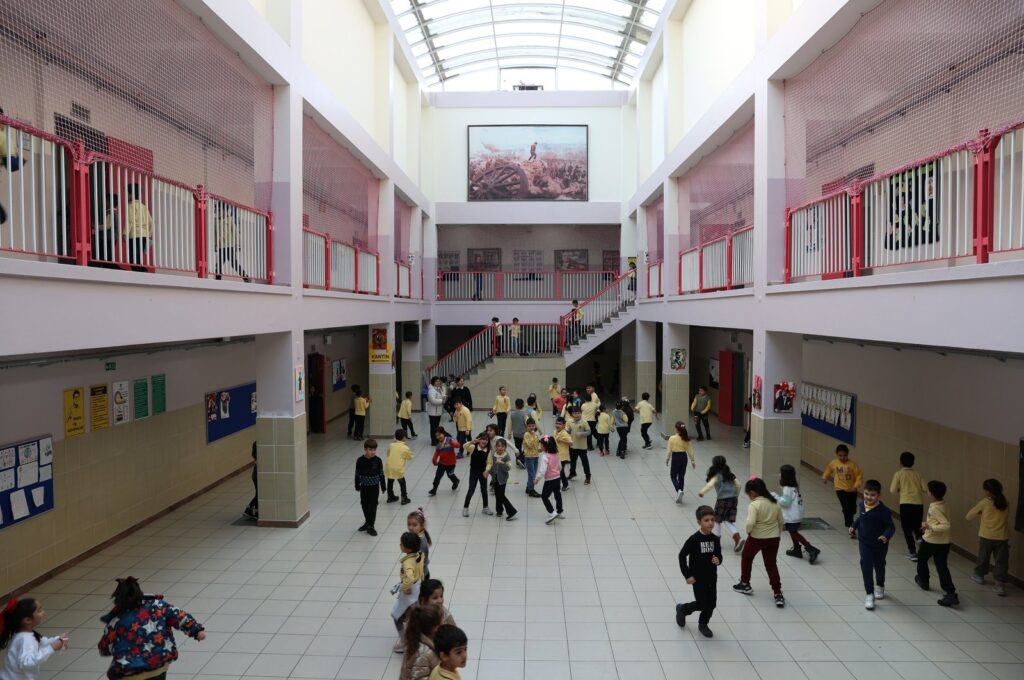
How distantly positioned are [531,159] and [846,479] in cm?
1918

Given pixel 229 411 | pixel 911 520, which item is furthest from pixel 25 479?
pixel 911 520

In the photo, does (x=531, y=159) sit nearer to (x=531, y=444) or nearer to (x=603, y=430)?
(x=603, y=430)

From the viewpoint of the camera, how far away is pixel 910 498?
352 inches

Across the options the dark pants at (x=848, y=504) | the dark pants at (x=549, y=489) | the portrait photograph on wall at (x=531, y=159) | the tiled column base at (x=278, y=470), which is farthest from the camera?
the portrait photograph on wall at (x=531, y=159)

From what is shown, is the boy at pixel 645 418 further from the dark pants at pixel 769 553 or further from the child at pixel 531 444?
the dark pants at pixel 769 553

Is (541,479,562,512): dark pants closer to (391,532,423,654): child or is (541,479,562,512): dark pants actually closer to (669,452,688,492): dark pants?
(669,452,688,492): dark pants

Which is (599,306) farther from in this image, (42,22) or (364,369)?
(42,22)

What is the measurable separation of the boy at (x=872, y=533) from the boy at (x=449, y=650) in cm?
542

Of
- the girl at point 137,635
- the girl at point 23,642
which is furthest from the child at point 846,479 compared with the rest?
the girl at point 23,642

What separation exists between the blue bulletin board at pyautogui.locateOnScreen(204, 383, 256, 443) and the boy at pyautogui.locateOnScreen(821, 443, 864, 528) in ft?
35.9

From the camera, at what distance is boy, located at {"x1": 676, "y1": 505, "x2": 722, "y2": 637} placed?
267 inches

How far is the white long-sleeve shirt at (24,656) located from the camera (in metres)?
4.93

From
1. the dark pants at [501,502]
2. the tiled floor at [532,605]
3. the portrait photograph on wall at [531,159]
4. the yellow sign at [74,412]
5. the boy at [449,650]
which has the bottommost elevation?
the tiled floor at [532,605]

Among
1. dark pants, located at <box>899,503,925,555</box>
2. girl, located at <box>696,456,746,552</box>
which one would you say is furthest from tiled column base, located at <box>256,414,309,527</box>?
dark pants, located at <box>899,503,925,555</box>
